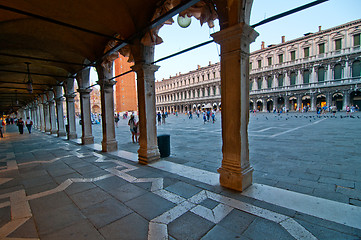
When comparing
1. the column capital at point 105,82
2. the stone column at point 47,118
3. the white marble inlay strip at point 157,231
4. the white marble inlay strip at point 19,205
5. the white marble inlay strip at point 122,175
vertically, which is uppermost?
the column capital at point 105,82

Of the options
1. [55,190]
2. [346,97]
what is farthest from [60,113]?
[346,97]

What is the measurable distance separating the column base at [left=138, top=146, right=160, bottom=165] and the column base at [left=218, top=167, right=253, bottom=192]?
7.41 ft

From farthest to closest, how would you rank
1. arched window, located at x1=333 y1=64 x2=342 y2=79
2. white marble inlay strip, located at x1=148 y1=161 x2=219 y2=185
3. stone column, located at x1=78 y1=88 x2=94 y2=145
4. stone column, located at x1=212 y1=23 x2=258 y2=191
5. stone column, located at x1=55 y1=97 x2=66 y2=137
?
Result: arched window, located at x1=333 y1=64 x2=342 y2=79
stone column, located at x1=55 y1=97 x2=66 y2=137
stone column, located at x1=78 y1=88 x2=94 y2=145
white marble inlay strip, located at x1=148 y1=161 x2=219 y2=185
stone column, located at x1=212 y1=23 x2=258 y2=191

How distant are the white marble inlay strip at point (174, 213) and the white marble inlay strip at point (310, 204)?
1.02 meters

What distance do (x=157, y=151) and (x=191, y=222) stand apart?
2.98 metres

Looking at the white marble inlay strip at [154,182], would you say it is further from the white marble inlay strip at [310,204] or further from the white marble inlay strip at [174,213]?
the white marble inlay strip at [310,204]

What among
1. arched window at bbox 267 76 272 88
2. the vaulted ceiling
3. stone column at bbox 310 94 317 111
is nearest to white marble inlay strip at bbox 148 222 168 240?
the vaulted ceiling

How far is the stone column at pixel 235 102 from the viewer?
2902 millimetres

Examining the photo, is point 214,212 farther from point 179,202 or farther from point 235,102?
point 235,102

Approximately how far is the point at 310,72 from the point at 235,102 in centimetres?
3630

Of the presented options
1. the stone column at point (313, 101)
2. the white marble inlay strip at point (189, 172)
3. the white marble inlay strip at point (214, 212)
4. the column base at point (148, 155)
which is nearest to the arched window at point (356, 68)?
the stone column at point (313, 101)

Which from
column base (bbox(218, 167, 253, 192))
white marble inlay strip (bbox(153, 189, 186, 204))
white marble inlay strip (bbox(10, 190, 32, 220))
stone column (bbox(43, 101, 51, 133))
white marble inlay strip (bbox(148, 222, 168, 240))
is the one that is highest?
stone column (bbox(43, 101, 51, 133))

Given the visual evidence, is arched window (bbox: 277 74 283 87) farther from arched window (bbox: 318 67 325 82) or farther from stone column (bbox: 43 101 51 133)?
stone column (bbox: 43 101 51 133)

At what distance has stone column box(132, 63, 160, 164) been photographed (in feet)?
15.7
